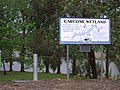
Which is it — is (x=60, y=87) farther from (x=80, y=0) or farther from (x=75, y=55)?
(x=75, y=55)

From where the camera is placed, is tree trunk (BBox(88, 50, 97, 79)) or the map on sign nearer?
the map on sign

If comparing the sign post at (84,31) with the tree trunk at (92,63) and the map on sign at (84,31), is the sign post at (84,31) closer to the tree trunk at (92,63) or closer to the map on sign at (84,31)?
the map on sign at (84,31)

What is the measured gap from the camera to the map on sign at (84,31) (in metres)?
13.8

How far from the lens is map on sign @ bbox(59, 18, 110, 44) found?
13.8 meters

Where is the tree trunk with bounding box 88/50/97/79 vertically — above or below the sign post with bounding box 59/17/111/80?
below

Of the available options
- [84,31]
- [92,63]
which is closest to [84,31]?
[84,31]

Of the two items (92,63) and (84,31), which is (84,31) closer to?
(84,31)

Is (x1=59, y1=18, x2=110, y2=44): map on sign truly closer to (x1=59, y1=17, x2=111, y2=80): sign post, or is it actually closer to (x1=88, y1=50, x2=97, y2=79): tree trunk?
(x1=59, y1=17, x2=111, y2=80): sign post

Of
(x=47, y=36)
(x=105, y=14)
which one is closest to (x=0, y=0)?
(x=47, y=36)

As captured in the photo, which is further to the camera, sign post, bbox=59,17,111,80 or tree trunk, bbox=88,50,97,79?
tree trunk, bbox=88,50,97,79

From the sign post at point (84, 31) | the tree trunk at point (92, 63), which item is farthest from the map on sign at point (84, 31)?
the tree trunk at point (92, 63)

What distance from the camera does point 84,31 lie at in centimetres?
1395

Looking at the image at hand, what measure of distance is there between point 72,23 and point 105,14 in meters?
5.28

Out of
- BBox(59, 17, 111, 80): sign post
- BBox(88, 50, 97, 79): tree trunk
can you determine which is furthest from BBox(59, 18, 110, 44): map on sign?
BBox(88, 50, 97, 79): tree trunk
